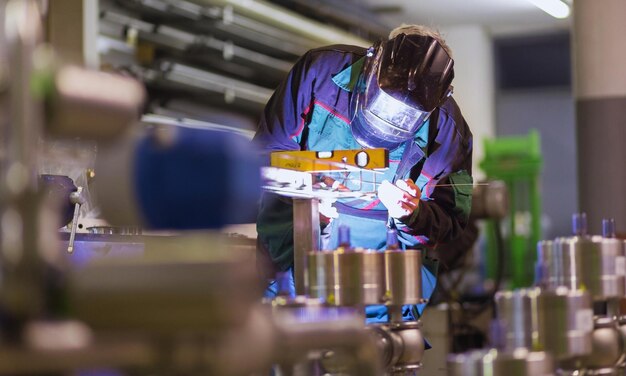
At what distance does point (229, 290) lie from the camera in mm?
766

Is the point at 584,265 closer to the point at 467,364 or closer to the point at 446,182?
the point at 467,364

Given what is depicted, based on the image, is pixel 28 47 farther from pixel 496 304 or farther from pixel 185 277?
pixel 496 304

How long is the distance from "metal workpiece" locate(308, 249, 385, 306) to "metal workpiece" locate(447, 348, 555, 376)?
373 millimetres

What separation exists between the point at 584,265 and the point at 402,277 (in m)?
0.28

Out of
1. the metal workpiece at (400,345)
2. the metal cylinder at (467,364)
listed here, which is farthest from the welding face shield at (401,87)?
the metal cylinder at (467,364)

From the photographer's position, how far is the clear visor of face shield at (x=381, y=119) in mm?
2285

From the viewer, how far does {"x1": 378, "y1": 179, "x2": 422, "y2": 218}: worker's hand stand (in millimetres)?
2195

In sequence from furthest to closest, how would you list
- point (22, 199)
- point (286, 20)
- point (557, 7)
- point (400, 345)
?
point (557, 7), point (286, 20), point (400, 345), point (22, 199)

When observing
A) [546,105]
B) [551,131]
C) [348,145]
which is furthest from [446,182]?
[546,105]

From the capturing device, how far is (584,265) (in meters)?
1.68

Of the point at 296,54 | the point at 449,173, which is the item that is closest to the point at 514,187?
the point at 296,54

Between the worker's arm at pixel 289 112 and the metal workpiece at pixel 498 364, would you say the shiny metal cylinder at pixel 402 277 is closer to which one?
the metal workpiece at pixel 498 364

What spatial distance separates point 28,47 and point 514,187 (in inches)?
221

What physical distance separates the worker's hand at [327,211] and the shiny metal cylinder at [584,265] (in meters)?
0.53
